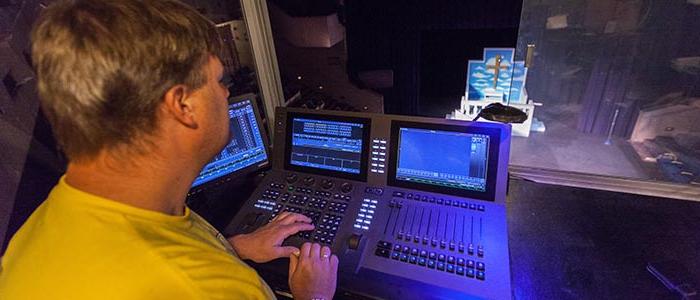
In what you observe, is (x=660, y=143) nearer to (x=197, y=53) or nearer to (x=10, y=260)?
(x=197, y=53)

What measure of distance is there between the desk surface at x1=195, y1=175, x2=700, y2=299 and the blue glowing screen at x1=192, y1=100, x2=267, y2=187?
16 centimetres

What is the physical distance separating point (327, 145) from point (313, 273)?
480 millimetres

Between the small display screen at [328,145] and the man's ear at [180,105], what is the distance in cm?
59

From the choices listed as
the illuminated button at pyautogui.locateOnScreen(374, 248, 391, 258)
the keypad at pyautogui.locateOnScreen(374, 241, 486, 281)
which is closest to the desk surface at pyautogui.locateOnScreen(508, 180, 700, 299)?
the keypad at pyautogui.locateOnScreen(374, 241, 486, 281)

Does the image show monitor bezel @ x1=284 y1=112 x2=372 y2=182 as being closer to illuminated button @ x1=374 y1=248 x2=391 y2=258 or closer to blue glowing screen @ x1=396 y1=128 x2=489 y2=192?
blue glowing screen @ x1=396 y1=128 x2=489 y2=192

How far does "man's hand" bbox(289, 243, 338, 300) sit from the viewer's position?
76cm

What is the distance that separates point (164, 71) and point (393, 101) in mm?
1368

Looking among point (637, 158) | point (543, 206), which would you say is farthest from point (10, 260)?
point (637, 158)

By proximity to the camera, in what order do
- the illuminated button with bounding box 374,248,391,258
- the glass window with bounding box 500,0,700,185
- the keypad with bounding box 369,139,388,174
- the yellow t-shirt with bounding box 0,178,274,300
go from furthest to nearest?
the glass window with bounding box 500,0,700,185 < the keypad with bounding box 369,139,388,174 < the illuminated button with bounding box 374,248,391,258 < the yellow t-shirt with bounding box 0,178,274,300

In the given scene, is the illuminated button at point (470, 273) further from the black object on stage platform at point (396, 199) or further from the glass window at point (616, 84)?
the glass window at point (616, 84)

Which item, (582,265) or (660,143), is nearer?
(582,265)

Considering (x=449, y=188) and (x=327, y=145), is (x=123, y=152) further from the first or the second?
(x=449, y=188)

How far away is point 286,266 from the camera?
0.89 m

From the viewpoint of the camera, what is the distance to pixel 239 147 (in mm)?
1165
